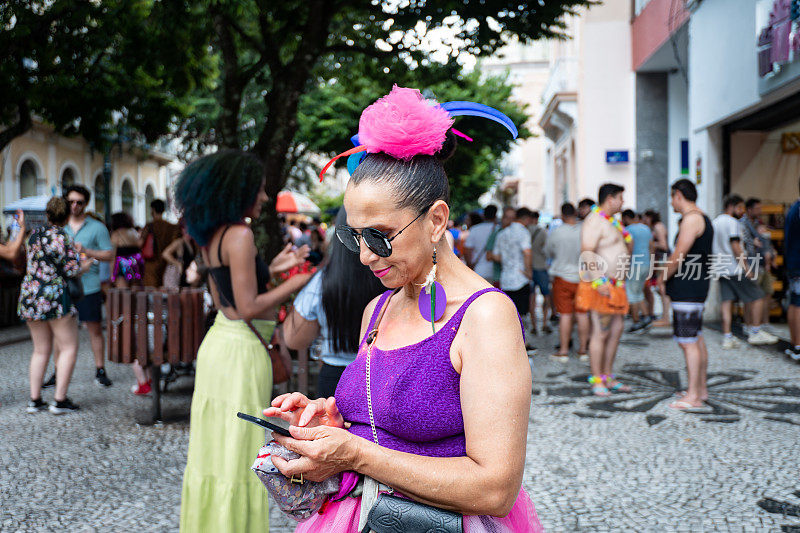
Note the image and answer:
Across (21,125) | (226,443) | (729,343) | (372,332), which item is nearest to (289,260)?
(226,443)

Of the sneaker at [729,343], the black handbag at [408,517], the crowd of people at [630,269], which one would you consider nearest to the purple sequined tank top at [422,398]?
the black handbag at [408,517]

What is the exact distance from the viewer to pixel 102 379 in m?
7.87

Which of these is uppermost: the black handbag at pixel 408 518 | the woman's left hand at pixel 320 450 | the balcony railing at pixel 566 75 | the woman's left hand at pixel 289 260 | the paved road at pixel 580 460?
the balcony railing at pixel 566 75

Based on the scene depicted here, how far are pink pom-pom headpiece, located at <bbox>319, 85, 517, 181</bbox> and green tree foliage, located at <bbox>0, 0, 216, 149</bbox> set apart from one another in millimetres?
8055

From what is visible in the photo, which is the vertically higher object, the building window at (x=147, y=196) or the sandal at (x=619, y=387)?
the building window at (x=147, y=196)

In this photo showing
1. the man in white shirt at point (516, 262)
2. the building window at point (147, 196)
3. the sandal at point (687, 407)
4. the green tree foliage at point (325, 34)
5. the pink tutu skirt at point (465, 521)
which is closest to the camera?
the pink tutu skirt at point (465, 521)

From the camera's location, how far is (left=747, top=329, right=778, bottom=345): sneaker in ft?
32.6

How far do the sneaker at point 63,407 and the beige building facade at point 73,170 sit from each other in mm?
12136

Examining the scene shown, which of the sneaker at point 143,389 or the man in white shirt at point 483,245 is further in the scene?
the man in white shirt at point 483,245

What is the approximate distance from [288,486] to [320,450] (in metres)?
0.18

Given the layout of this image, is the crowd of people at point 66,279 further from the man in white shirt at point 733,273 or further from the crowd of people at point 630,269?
the man in white shirt at point 733,273

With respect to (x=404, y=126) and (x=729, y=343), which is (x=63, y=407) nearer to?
(x=404, y=126)

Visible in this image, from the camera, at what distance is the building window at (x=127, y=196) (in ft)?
125

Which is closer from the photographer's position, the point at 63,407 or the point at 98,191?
the point at 63,407
